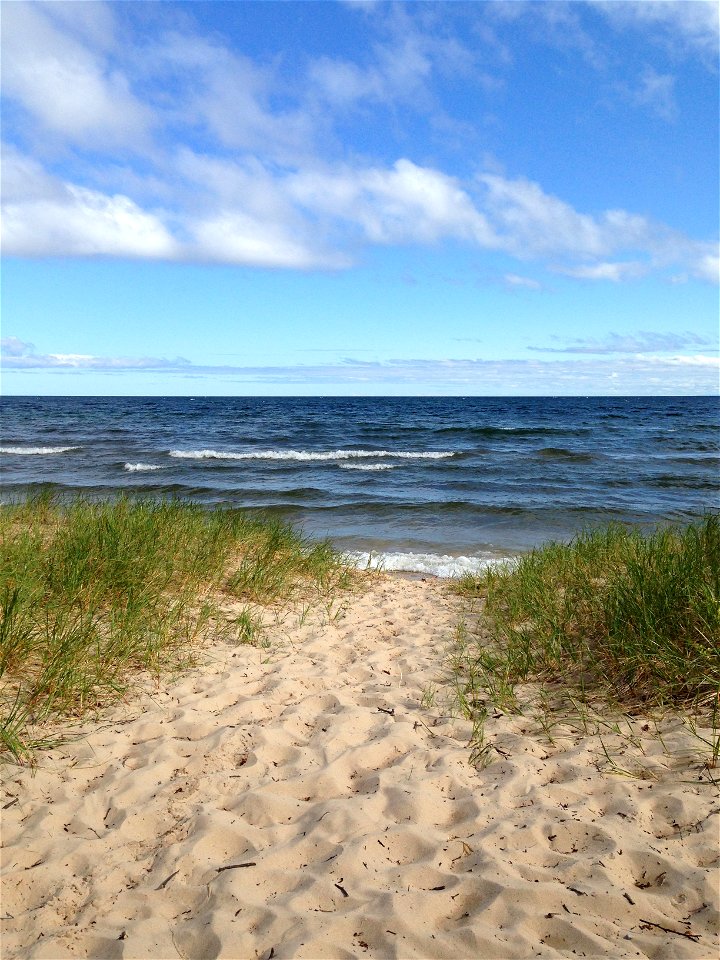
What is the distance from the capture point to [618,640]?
4719 mm

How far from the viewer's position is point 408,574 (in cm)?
959

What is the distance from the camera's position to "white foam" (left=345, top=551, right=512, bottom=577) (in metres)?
9.80

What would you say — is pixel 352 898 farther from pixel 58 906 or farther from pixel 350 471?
pixel 350 471

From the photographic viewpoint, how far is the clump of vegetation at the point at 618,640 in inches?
167

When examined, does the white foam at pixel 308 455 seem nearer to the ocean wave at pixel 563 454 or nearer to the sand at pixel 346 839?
the ocean wave at pixel 563 454

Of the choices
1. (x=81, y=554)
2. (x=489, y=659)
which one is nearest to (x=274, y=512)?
(x=81, y=554)

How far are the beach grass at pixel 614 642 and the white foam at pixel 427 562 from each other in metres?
3.39

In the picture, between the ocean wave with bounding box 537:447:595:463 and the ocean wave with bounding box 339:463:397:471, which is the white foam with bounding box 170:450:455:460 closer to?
the ocean wave with bounding box 339:463:397:471

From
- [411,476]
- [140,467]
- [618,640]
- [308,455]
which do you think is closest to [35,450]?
[140,467]

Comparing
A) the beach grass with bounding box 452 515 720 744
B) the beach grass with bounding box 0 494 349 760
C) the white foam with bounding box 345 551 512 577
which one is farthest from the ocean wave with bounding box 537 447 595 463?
the beach grass with bounding box 452 515 720 744

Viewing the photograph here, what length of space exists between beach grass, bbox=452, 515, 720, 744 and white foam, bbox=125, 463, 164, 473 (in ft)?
59.6

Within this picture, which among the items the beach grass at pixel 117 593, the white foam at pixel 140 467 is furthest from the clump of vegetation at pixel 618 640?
the white foam at pixel 140 467

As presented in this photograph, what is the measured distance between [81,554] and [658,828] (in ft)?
16.7

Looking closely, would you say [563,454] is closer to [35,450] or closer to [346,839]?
[35,450]
